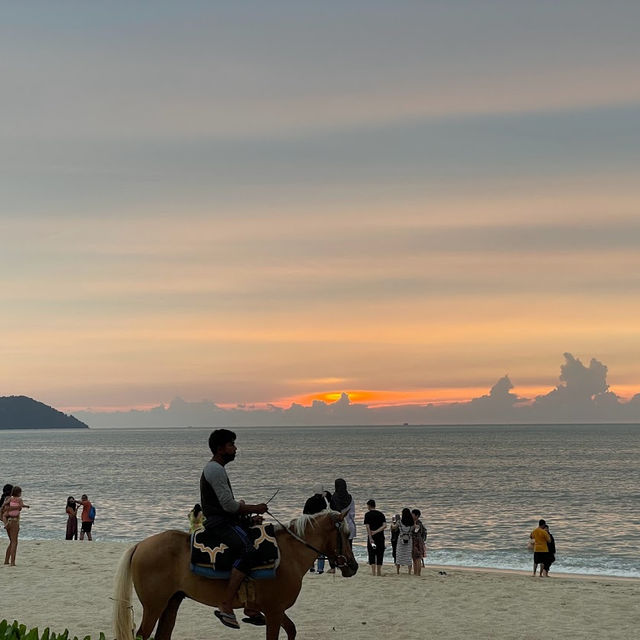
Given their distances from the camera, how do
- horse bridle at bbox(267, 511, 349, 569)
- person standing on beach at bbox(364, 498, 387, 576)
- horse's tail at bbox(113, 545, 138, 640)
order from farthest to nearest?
person standing on beach at bbox(364, 498, 387, 576) → horse bridle at bbox(267, 511, 349, 569) → horse's tail at bbox(113, 545, 138, 640)

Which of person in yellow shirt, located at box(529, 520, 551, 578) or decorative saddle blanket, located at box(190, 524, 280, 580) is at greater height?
decorative saddle blanket, located at box(190, 524, 280, 580)

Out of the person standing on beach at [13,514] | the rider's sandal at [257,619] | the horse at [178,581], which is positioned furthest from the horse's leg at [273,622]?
the person standing on beach at [13,514]

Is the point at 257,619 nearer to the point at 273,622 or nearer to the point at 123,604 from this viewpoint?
the point at 273,622

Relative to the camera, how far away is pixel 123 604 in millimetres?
9789

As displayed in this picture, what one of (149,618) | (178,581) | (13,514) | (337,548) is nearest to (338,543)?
(337,548)

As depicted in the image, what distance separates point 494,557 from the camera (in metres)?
32.8

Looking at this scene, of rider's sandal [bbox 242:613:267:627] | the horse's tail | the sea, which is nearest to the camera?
the horse's tail

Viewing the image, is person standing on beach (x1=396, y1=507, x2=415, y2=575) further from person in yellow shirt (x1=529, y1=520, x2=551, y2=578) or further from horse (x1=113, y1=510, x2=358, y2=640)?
horse (x1=113, y1=510, x2=358, y2=640)

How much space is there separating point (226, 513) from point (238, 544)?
441 mm

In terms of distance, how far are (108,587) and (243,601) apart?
9.10 meters

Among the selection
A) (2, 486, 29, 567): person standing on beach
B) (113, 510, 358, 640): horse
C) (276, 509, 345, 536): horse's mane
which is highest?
(276, 509, 345, 536): horse's mane

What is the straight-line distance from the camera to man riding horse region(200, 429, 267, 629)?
9750mm

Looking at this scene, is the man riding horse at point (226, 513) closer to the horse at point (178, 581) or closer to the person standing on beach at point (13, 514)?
the horse at point (178, 581)

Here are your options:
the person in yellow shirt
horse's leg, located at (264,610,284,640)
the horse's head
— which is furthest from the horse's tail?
the person in yellow shirt
